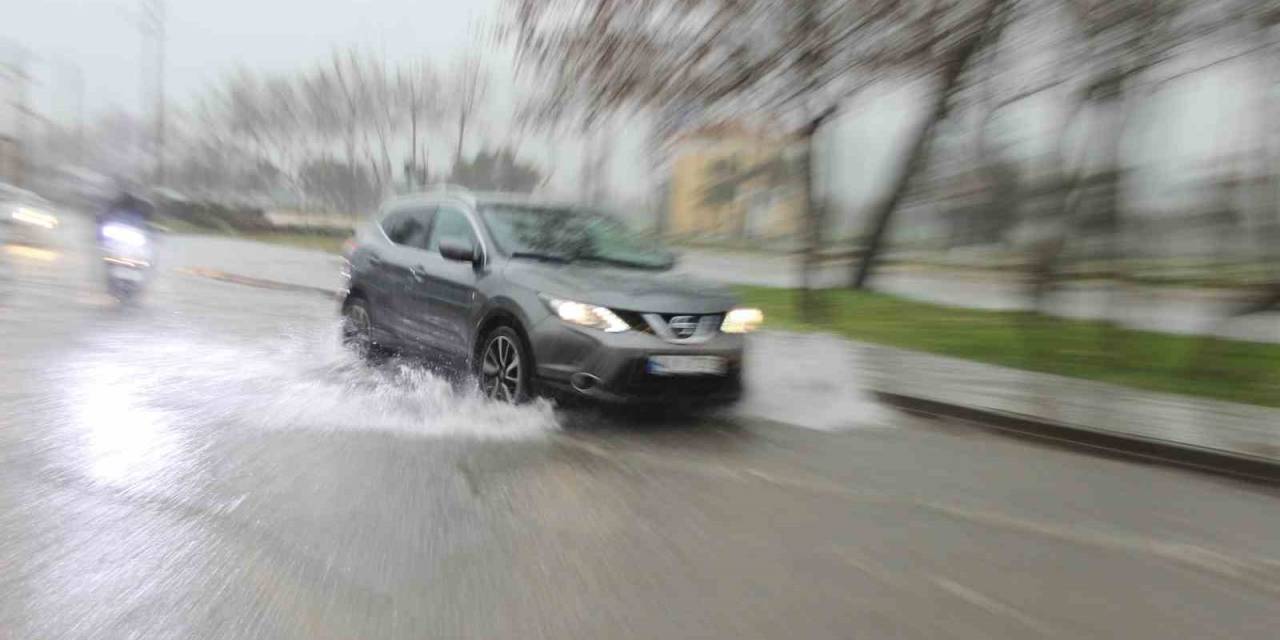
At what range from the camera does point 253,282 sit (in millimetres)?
20547

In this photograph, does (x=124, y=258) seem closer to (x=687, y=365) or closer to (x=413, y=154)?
(x=687, y=365)

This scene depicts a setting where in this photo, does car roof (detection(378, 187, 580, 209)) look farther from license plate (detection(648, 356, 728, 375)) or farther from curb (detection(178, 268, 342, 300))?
curb (detection(178, 268, 342, 300))

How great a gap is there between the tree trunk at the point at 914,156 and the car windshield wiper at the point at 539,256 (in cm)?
598

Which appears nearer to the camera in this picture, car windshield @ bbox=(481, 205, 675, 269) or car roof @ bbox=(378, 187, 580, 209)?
car windshield @ bbox=(481, 205, 675, 269)

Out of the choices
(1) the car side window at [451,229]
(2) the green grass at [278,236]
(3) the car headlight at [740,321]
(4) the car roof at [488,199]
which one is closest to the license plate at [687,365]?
(3) the car headlight at [740,321]

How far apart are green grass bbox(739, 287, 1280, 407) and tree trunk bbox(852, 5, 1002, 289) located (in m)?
2.00

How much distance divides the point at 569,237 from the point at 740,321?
1.54 m

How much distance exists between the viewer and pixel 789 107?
13.3 meters

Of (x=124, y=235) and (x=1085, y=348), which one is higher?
(x=124, y=235)

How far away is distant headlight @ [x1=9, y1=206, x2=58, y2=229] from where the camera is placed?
77.3 feet

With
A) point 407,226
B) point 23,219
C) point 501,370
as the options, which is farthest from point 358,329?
point 23,219

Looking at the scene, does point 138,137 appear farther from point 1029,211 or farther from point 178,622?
point 178,622

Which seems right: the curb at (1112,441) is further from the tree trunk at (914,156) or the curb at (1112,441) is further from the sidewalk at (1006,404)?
the tree trunk at (914,156)

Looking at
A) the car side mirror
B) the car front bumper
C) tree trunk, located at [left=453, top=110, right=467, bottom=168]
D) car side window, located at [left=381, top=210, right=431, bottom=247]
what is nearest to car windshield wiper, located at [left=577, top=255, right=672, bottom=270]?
the car side mirror
